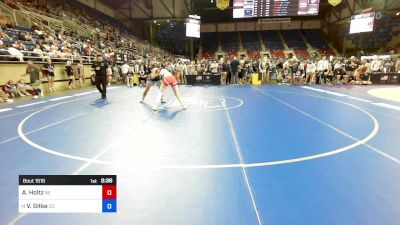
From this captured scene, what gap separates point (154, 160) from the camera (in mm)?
4176

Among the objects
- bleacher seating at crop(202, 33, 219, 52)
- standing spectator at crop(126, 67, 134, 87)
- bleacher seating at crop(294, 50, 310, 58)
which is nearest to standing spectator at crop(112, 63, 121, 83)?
standing spectator at crop(126, 67, 134, 87)

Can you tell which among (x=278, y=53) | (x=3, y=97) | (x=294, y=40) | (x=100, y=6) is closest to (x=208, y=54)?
(x=278, y=53)

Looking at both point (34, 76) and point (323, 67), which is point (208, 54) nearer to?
point (323, 67)

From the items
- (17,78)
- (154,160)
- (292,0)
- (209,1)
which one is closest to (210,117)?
(154,160)

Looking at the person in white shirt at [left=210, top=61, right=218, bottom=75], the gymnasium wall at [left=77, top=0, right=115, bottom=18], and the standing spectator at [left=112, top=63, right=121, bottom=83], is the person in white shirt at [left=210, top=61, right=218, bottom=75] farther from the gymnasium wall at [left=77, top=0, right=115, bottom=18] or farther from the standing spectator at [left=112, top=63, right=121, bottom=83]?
the gymnasium wall at [left=77, top=0, right=115, bottom=18]

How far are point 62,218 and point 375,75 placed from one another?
72.1 ft

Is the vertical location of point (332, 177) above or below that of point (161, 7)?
below

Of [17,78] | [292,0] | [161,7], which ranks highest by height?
[161,7]

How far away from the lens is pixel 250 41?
44812 millimetres

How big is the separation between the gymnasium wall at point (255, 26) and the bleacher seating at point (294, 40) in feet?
4.33

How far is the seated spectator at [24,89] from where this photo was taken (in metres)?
12.1

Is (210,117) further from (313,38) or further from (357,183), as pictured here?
(313,38)
